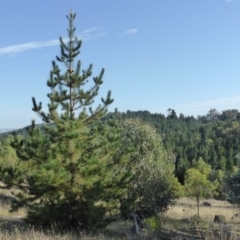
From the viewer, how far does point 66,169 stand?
1065 cm

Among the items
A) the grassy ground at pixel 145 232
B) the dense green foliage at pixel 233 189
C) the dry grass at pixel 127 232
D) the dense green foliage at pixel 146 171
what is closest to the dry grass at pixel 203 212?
the dense green foliage at pixel 146 171

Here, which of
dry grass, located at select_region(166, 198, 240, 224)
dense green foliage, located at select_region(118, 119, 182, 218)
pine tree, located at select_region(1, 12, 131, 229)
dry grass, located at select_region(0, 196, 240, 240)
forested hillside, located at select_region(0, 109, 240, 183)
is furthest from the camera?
forested hillside, located at select_region(0, 109, 240, 183)

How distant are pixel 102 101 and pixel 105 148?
5.42 feet

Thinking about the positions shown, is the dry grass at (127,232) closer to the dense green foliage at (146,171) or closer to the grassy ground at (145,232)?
the grassy ground at (145,232)

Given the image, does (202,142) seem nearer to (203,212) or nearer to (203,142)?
(203,142)

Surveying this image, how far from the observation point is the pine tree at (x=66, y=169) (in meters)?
→ 10.3

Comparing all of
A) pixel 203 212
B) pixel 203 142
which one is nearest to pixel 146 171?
pixel 203 212

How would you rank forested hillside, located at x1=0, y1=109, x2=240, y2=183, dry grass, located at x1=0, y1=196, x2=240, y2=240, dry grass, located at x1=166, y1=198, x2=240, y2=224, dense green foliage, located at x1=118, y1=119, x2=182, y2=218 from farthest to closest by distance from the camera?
forested hillside, located at x1=0, y1=109, x2=240, y2=183
dry grass, located at x1=166, y1=198, x2=240, y2=224
dense green foliage, located at x1=118, y1=119, x2=182, y2=218
dry grass, located at x1=0, y1=196, x2=240, y2=240

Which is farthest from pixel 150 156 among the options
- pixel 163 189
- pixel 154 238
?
pixel 154 238

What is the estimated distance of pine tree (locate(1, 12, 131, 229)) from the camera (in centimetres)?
1029

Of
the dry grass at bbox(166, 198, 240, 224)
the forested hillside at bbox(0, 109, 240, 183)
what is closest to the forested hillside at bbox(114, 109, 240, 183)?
the forested hillside at bbox(0, 109, 240, 183)

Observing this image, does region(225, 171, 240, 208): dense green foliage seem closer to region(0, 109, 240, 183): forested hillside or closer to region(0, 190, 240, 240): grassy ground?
region(0, 190, 240, 240): grassy ground

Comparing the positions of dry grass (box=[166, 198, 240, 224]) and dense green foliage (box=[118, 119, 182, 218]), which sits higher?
dense green foliage (box=[118, 119, 182, 218])

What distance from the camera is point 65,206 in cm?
1080
